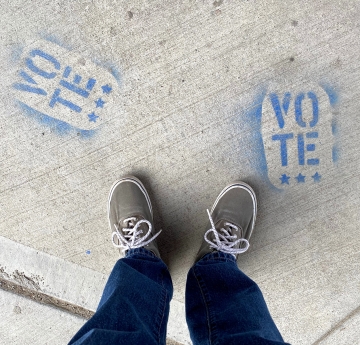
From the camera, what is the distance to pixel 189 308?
1.35 meters

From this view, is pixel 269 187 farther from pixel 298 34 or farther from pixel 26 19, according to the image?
pixel 26 19

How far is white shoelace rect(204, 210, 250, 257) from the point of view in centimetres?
155

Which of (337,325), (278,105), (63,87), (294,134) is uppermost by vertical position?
(63,87)

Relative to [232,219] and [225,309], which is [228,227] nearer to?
[232,219]

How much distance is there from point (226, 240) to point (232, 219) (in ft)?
0.36

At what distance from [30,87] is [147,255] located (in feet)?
3.19

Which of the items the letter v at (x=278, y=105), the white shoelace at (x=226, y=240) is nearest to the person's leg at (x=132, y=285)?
the white shoelace at (x=226, y=240)

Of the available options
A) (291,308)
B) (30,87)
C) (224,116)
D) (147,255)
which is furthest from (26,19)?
(291,308)

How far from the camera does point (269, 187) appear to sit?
163 cm

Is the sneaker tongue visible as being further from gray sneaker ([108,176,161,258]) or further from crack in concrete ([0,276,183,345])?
crack in concrete ([0,276,183,345])

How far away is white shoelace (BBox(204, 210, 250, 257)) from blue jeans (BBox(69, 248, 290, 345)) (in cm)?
8

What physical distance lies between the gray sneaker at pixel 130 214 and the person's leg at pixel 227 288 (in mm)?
276

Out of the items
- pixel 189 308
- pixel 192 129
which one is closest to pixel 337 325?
pixel 189 308

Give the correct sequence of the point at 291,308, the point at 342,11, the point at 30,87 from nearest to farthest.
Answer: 1. the point at 342,11
2. the point at 30,87
3. the point at 291,308
